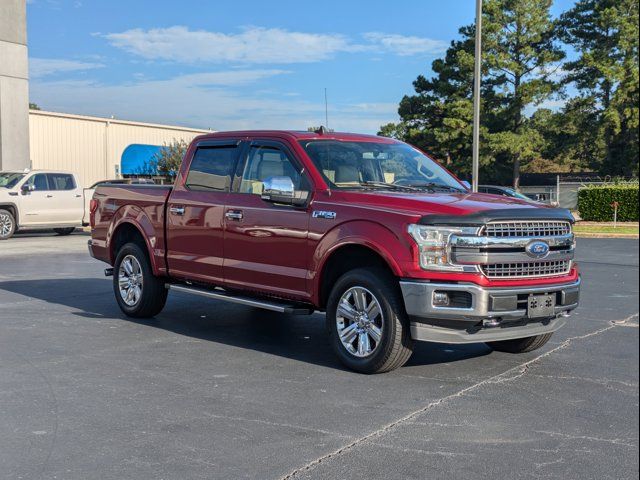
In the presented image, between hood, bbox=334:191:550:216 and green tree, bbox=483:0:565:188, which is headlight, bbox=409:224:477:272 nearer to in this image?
hood, bbox=334:191:550:216

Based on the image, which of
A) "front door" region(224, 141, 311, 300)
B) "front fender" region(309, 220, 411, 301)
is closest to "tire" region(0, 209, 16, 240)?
"front door" region(224, 141, 311, 300)

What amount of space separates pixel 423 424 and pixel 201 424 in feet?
4.80

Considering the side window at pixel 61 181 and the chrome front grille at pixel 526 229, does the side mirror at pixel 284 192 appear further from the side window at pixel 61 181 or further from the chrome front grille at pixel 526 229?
the side window at pixel 61 181

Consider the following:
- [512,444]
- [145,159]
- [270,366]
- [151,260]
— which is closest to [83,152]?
[145,159]

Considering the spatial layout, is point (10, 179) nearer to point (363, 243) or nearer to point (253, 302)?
point (253, 302)

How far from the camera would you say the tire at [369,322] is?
6.37 meters

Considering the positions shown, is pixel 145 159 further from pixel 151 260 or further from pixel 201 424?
pixel 201 424

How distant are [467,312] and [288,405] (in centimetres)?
154

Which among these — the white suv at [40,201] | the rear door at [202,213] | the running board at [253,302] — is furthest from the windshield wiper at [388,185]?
the white suv at [40,201]

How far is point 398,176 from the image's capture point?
7.68 meters

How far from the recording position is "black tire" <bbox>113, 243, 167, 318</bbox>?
353 inches

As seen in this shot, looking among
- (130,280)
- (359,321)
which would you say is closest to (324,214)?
(359,321)

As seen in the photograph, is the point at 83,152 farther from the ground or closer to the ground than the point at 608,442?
farther from the ground

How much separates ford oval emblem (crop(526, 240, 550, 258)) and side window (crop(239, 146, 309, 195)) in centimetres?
232
